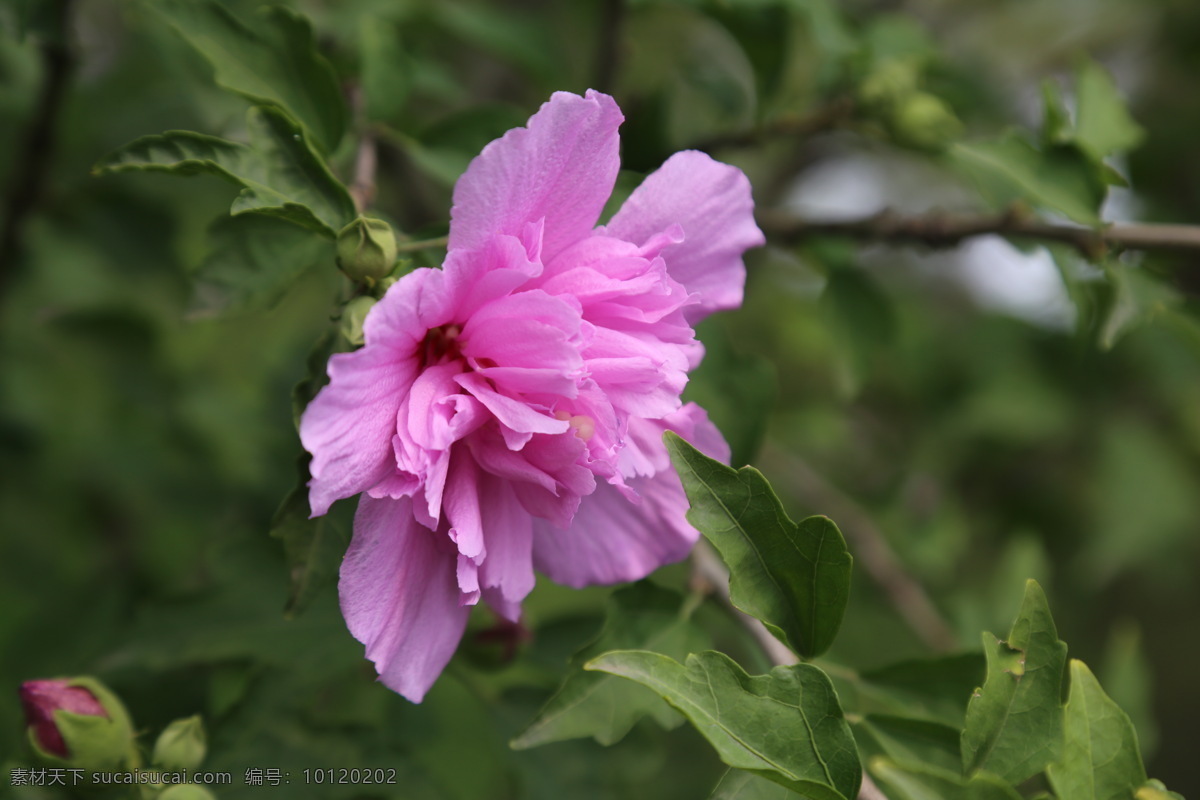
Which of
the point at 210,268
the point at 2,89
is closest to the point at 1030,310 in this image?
the point at 210,268

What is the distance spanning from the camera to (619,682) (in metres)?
1.13

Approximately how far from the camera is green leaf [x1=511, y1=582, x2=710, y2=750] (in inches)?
41.8

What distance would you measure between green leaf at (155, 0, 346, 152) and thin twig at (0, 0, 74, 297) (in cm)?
37

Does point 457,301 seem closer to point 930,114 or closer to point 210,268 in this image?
point 210,268

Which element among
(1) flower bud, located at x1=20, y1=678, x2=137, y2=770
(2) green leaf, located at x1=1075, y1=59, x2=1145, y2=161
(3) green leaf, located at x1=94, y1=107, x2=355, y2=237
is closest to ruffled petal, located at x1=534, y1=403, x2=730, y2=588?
(3) green leaf, located at x1=94, y1=107, x2=355, y2=237

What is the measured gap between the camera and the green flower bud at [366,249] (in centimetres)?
92

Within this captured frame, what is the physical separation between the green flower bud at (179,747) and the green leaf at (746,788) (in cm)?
66

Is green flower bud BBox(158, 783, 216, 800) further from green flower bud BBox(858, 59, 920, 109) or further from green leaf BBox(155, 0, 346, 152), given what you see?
green flower bud BBox(858, 59, 920, 109)

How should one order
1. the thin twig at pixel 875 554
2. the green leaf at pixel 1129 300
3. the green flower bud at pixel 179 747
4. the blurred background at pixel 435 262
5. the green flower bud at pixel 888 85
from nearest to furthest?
the green flower bud at pixel 179 747 < the green leaf at pixel 1129 300 < the blurred background at pixel 435 262 < the green flower bud at pixel 888 85 < the thin twig at pixel 875 554

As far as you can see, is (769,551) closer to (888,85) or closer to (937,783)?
(937,783)

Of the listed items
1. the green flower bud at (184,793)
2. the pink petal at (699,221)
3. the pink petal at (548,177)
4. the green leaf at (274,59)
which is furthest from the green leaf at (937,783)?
the green leaf at (274,59)

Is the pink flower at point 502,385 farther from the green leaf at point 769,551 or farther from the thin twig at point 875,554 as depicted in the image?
the thin twig at point 875,554

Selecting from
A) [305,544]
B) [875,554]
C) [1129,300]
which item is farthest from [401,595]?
[875,554]

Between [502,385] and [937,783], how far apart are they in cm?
60
